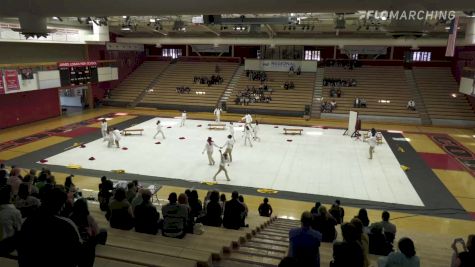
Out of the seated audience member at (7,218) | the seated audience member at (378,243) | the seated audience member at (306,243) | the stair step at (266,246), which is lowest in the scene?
the seated audience member at (378,243)

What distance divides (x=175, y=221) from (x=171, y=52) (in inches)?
1377

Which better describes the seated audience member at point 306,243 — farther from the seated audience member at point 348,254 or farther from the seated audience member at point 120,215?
the seated audience member at point 120,215

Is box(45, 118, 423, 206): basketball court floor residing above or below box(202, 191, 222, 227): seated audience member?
below

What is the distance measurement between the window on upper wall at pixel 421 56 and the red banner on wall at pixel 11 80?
31757 millimetres

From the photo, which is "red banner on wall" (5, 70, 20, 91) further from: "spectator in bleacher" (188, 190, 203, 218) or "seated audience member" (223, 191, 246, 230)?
"seated audience member" (223, 191, 246, 230)

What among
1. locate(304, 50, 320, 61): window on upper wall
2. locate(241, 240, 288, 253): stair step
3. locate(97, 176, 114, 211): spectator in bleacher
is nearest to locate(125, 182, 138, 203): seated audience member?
locate(97, 176, 114, 211): spectator in bleacher

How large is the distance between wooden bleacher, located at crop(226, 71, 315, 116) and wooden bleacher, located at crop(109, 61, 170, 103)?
8.91 meters

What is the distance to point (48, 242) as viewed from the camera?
268cm

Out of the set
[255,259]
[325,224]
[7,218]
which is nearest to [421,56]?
[325,224]

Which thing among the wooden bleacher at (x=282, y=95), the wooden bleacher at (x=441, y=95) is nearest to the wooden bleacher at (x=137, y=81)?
the wooden bleacher at (x=282, y=95)

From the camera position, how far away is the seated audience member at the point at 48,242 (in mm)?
2678

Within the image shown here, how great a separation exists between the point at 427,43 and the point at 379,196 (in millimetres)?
20139

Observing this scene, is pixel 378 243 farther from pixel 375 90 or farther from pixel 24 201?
pixel 375 90

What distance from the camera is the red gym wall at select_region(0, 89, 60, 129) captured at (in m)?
23.6
